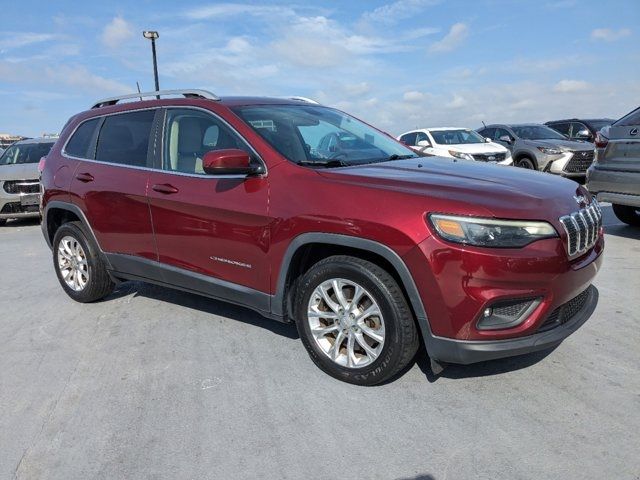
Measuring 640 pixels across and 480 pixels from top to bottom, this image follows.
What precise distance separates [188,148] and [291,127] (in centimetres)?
80

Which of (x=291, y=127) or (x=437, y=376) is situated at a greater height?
(x=291, y=127)

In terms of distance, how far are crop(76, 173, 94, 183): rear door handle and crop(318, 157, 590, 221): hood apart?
2417mm

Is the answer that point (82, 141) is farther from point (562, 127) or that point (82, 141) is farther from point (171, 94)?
point (562, 127)

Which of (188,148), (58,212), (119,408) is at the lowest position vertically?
(119,408)

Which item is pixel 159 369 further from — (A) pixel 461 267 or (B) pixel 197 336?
(A) pixel 461 267

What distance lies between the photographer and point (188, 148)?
407 cm

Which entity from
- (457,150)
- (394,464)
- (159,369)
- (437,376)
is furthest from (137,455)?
(457,150)

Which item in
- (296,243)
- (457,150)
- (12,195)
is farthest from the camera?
(457,150)

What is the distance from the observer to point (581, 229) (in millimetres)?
3080

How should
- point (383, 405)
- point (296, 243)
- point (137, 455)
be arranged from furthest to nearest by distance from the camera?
point (296, 243) < point (383, 405) < point (137, 455)

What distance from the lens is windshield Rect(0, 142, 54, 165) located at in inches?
464

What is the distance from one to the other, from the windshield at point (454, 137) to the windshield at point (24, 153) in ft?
30.3

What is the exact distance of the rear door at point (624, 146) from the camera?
20.8 feet

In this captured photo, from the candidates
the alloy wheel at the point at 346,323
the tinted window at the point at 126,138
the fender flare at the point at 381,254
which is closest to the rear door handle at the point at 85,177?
the tinted window at the point at 126,138
